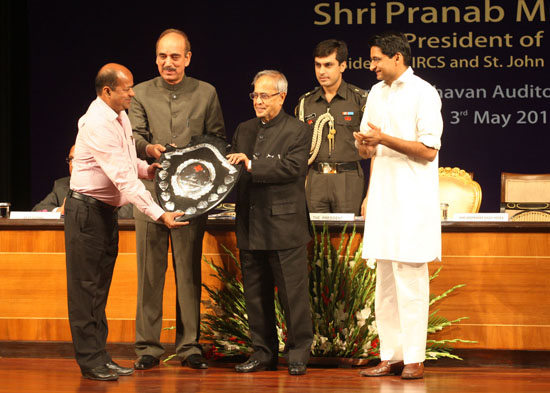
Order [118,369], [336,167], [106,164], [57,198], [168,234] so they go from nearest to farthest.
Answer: [106,164] < [118,369] < [168,234] < [336,167] < [57,198]

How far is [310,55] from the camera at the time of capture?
7.49m

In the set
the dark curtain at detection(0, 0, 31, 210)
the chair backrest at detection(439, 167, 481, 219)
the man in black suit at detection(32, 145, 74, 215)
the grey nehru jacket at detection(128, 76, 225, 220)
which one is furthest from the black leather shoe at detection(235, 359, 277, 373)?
the dark curtain at detection(0, 0, 31, 210)

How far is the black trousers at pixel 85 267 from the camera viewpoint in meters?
3.81

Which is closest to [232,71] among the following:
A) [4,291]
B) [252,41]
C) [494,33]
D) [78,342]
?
[252,41]

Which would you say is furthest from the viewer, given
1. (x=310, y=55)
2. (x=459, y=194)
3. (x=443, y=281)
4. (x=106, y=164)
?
(x=310, y=55)

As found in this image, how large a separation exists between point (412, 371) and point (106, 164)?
5.70 ft

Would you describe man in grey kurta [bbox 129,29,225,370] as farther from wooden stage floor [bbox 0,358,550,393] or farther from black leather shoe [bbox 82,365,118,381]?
black leather shoe [bbox 82,365,118,381]

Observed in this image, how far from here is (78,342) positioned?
383 centimetres

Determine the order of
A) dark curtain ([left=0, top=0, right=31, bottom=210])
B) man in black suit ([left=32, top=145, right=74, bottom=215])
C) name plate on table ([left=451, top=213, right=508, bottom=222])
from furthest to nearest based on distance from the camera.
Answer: dark curtain ([left=0, top=0, right=31, bottom=210]), man in black suit ([left=32, top=145, right=74, bottom=215]), name plate on table ([left=451, top=213, right=508, bottom=222])

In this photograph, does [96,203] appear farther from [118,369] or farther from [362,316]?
[362,316]

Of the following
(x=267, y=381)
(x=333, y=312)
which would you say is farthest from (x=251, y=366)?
(x=333, y=312)

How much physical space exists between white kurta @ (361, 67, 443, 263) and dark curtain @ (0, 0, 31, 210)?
4.31 meters

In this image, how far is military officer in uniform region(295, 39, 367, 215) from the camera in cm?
491

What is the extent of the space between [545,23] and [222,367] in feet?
15.4
